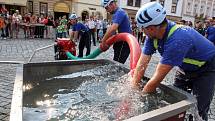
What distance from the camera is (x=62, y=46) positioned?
298 inches

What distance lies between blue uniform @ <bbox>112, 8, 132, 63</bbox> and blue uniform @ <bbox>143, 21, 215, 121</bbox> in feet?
7.60

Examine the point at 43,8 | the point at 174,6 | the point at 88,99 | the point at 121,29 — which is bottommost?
the point at 88,99

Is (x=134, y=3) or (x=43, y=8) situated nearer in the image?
(x=43, y=8)

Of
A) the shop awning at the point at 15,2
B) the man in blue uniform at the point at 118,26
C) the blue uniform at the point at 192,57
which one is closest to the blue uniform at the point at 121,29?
the man in blue uniform at the point at 118,26

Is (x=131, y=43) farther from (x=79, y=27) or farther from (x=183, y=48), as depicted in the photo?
(x=79, y=27)

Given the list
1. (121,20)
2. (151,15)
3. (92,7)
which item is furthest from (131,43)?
(92,7)

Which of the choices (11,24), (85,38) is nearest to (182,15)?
(11,24)

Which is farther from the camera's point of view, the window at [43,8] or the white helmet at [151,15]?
the window at [43,8]

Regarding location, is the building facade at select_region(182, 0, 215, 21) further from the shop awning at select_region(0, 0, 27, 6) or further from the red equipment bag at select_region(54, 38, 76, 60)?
the red equipment bag at select_region(54, 38, 76, 60)

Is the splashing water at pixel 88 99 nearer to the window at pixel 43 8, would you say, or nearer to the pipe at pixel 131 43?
the pipe at pixel 131 43

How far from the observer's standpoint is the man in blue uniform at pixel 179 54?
9.77ft

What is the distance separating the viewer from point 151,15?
9.77 ft

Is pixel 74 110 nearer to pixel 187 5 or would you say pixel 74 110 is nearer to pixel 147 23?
pixel 147 23

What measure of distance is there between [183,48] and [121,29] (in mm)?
3297
